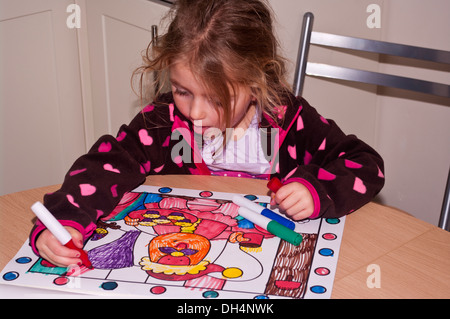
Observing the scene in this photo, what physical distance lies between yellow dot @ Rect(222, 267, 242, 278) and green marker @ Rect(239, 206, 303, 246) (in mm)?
97

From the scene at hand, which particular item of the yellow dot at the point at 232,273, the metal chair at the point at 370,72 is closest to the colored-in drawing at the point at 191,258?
the yellow dot at the point at 232,273

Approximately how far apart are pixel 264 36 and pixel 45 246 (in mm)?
495

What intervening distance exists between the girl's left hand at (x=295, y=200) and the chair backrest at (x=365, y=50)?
1.62 feet

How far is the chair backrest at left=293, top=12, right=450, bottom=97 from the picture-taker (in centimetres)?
115

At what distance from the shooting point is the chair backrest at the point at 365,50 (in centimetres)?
115

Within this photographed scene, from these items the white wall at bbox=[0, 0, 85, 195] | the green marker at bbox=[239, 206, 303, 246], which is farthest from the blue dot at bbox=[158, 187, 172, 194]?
the white wall at bbox=[0, 0, 85, 195]

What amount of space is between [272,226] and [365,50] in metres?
0.59

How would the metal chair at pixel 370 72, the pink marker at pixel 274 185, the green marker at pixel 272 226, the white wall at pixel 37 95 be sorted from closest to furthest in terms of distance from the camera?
1. the green marker at pixel 272 226
2. the pink marker at pixel 274 185
3. the metal chair at pixel 370 72
4. the white wall at pixel 37 95

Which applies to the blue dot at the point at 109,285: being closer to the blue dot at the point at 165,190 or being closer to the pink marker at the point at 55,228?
the pink marker at the point at 55,228

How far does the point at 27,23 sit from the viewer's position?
1.52 metres

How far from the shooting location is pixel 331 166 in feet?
2.91

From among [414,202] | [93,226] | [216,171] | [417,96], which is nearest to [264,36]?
[216,171]

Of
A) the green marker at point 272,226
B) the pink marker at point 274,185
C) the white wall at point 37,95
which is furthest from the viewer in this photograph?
the white wall at point 37,95
